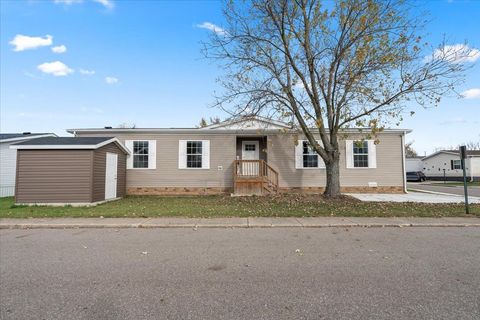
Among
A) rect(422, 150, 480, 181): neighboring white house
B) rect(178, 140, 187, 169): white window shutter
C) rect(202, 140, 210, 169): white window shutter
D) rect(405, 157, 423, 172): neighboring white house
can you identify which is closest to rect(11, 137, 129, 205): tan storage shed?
rect(178, 140, 187, 169): white window shutter

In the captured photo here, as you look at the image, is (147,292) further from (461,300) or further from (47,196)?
(47,196)

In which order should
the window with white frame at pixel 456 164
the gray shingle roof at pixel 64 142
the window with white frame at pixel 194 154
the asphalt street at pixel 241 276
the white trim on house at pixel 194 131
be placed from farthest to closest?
the window with white frame at pixel 456 164 → the window with white frame at pixel 194 154 → the white trim on house at pixel 194 131 → the gray shingle roof at pixel 64 142 → the asphalt street at pixel 241 276

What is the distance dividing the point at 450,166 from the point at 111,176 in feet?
129

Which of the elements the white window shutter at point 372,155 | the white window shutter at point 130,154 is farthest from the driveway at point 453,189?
the white window shutter at point 130,154

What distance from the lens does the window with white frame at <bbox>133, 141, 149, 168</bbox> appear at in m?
16.1

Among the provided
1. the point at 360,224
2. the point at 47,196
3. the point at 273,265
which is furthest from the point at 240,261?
the point at 47,196

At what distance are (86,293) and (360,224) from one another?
21.9 ft

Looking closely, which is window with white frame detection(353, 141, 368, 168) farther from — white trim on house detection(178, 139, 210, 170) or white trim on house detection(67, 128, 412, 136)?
white trim on house detection(178, 139, 210, 170)

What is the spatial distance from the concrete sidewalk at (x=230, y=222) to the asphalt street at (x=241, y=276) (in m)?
1.04

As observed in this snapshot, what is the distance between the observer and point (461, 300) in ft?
10.4

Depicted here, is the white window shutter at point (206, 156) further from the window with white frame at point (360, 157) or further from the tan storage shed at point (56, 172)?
the window with white frame at point (360, 157)

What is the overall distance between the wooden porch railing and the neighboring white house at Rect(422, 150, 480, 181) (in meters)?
29.6

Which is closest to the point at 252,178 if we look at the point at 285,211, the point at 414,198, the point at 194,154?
the point at 194,154

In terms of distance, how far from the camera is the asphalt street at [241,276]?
117 inches
